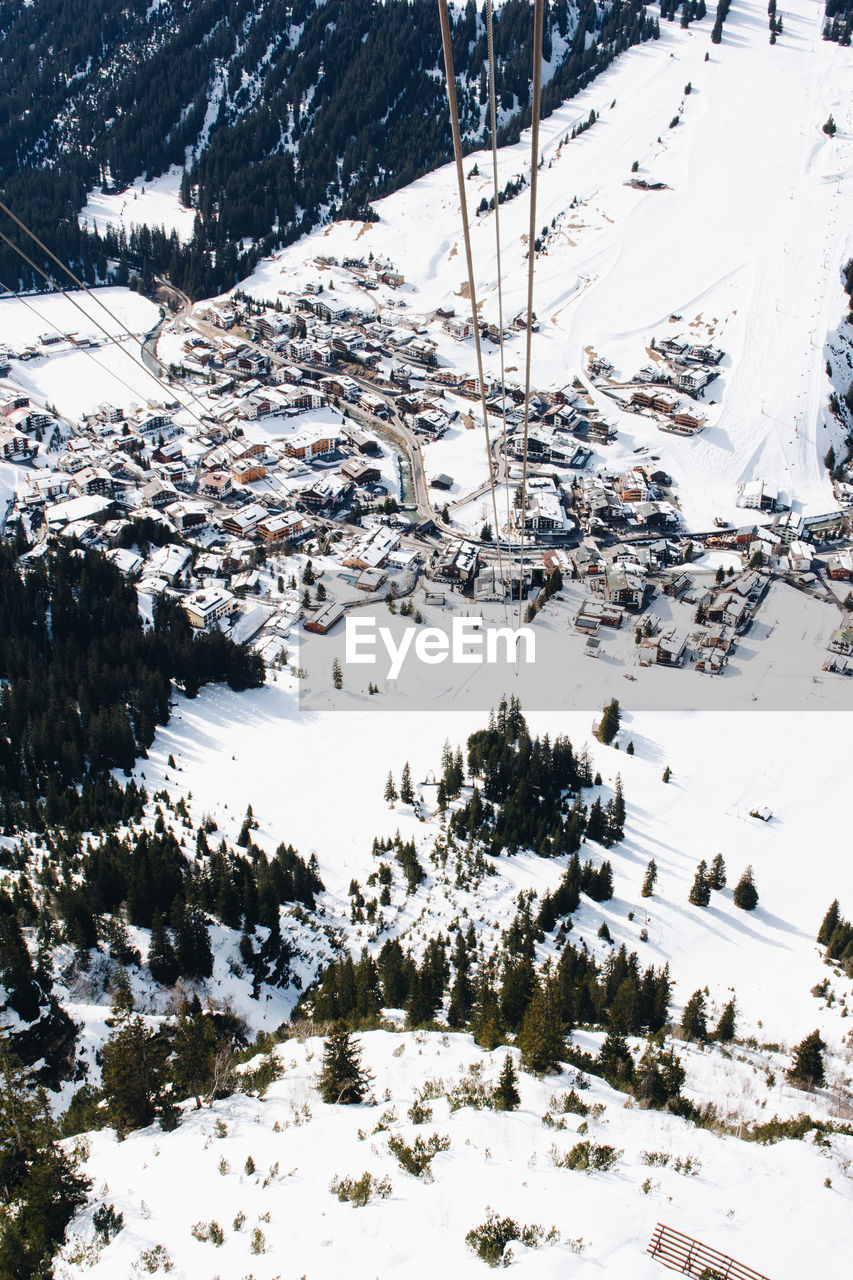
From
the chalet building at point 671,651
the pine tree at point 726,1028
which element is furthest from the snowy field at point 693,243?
the pine tree at point 726,1028

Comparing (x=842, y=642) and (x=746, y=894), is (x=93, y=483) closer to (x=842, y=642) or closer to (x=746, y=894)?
(x=746, y=894)

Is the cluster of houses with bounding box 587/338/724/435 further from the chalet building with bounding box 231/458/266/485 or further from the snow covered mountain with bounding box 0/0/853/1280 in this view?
the chalet building with bounding box 231/458/266/485

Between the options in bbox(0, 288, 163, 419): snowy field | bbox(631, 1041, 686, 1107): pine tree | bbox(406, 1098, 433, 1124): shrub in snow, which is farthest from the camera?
bbox(0, 288, 163, 419): snowy field

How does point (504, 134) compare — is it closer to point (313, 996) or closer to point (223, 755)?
point (223, 755)

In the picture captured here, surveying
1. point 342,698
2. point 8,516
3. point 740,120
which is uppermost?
point 740,120

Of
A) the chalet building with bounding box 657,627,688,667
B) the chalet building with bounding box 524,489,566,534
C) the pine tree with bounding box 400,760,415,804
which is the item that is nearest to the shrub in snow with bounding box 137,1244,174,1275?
the pine tree with bounding box 400,760,415,804

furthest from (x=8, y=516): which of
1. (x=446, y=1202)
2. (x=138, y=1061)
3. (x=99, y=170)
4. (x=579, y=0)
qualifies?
(x=579, y=0)

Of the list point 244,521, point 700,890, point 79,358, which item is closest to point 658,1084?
point 700,890
